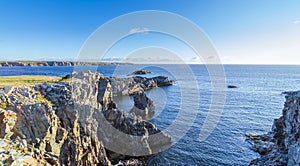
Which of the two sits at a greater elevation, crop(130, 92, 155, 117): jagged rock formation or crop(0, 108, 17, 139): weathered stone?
crop(0, 108, 17, 139): weathered stone

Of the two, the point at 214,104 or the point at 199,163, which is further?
the point at 214,104

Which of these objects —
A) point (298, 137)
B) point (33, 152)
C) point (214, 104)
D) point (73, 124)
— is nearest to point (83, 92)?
point (73, 124)

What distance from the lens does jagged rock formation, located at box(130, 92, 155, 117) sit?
56.1 meters

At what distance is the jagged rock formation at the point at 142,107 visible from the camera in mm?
56094

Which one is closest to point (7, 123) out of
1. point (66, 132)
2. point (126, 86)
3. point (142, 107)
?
point (66, 132)

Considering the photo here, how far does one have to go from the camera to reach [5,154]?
9.96 metres

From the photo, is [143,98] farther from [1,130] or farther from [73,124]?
[1,130]

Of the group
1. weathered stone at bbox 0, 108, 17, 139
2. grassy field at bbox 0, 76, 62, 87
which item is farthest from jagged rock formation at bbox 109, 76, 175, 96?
weathered stone at bbox 0, 108, 17, 139

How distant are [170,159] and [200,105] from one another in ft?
122

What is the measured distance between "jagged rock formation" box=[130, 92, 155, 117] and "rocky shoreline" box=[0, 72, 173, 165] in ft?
60.3

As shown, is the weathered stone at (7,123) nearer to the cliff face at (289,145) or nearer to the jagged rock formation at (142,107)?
the cliff face at (289,145)

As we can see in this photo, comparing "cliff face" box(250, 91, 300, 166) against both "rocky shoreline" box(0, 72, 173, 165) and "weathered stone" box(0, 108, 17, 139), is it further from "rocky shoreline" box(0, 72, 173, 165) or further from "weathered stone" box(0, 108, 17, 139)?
"weathered stone" box(0, 108, 17, 139)

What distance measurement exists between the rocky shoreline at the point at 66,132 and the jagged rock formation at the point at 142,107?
1837 centimetres

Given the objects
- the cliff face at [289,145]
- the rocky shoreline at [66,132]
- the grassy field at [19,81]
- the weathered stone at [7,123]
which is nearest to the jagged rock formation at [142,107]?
the rocky shoreline at [66,132]
